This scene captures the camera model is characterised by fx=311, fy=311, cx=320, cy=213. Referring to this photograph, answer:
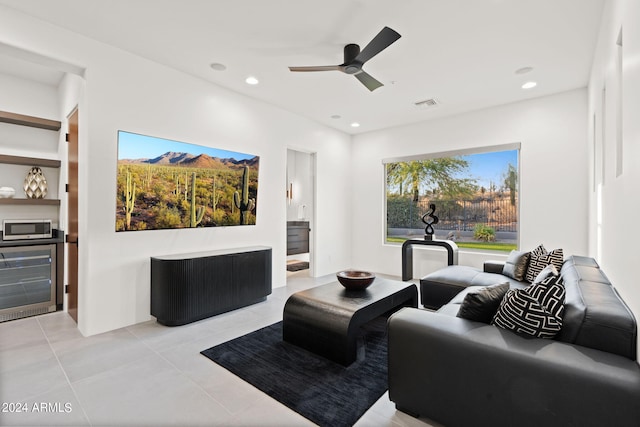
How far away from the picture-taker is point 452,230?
5551 millimetres

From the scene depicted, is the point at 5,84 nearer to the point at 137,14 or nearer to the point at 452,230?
the point at 137,14

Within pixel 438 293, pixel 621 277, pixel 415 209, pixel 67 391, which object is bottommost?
pixel 67 391

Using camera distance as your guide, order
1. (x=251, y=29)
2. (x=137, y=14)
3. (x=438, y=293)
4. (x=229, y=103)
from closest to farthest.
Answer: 1. (x=137, y=14)
2. (x=251, y=29)
3. (x=438, y=293)
4. (x=229, y=103)

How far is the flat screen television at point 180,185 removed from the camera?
3400 millimetres

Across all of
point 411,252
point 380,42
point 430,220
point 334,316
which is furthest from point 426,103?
point 334,316

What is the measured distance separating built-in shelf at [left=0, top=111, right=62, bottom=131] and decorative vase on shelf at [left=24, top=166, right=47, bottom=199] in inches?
22.2

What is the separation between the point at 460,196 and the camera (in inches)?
216

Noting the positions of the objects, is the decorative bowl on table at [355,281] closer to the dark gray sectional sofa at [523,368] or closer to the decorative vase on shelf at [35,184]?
the dark gray sectional sofa at [523,368]

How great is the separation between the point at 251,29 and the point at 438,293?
3.52 m

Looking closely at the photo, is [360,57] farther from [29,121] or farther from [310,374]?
[29,121]

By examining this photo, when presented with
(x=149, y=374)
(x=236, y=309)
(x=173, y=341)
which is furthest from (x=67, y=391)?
(x=236, y=309)

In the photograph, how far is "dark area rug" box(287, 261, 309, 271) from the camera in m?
6.58

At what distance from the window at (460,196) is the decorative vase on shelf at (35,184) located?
5.42 m

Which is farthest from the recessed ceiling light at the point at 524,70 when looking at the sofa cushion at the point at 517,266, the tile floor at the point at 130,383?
the tile floor at the point at 130,383
